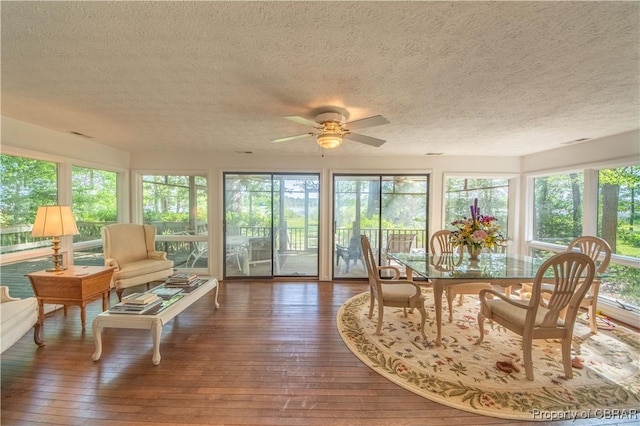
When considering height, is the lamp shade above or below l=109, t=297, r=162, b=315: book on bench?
above

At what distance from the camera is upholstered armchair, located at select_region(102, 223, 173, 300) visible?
3387 millimetres

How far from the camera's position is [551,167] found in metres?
4.17

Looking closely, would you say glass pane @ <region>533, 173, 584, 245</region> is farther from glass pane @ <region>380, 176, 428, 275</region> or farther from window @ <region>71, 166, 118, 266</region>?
window @ <region>71, 166, 118, 266</region>

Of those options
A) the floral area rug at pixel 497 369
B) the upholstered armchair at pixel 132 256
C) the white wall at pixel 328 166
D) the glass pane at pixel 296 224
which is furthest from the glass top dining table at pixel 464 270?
the upholstered armchair at pixel 132 256

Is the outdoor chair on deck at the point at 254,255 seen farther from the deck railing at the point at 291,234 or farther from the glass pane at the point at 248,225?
the deck railing at the point at 291,234

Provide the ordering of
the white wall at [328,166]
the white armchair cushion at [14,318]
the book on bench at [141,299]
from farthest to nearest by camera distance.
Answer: the white wall at [328,166]
the book on bench at [141,299]
the white armchair cushion at [14,318]

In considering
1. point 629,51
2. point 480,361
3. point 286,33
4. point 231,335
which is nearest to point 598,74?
point 629,51

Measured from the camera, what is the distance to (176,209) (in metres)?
4.80

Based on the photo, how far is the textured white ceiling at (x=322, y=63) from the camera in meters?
1.27

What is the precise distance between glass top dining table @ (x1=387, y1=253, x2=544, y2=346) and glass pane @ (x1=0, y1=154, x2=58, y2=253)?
441cm

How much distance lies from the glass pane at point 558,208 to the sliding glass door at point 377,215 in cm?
190

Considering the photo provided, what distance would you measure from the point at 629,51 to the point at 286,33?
201cm

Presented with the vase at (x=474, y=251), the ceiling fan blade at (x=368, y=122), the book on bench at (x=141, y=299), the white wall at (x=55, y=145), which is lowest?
the book on bench at (x=141, y=299)

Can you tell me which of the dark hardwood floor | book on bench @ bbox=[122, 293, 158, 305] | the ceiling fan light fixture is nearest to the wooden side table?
the dark hardwood floor
